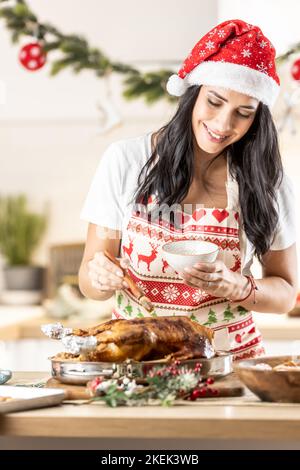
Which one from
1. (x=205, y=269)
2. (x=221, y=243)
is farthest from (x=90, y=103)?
(x=205, y=269)

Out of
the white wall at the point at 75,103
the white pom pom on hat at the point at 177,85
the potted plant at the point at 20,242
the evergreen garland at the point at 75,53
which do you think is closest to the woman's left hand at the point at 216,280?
the white pom pom on hat at the point at 177,85

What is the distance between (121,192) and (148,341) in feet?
2.06

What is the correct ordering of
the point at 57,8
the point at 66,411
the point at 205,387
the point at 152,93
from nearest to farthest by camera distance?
1. the point at 66,411
2. the point at 205,387
3. the point at 152,93
4. the point at 57,8

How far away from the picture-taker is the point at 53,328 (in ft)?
5.52

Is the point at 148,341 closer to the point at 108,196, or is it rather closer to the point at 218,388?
the point at 218,388

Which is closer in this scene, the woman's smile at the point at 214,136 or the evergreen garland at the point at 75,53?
the woman's smile at the point at 214,136

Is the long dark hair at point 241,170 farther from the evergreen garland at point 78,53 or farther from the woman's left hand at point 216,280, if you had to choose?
the evergreen garland at point 78,53

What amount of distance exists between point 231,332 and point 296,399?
22.7 inches

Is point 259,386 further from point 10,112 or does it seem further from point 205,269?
point 10,112

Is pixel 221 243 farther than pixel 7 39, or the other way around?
pixel 7 39

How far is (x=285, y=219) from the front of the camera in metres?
2.28

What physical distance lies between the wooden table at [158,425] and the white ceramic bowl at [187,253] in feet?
1.21

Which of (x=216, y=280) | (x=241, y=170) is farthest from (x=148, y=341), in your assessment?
(x=241, y=170)

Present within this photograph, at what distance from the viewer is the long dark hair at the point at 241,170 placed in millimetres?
2176
